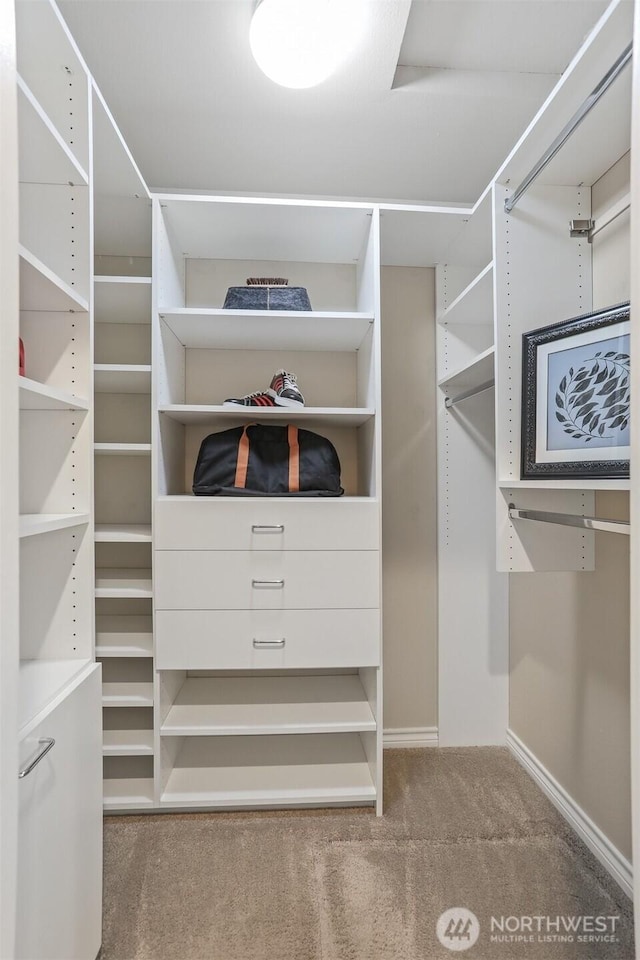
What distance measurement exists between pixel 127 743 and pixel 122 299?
1.65 meters

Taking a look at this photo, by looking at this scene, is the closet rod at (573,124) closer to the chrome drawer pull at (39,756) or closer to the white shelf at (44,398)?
the white shelf at (44,398)

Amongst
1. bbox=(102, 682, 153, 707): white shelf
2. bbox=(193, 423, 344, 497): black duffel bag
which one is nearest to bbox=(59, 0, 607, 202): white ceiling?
bbox=(193, 423, 344, 497): black duffel bag

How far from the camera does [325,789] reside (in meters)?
1.82

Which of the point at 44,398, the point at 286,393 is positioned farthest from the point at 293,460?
the point at 44,398

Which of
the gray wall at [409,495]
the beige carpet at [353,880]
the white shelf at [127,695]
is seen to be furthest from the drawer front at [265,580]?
the beige carpet at [353,880]

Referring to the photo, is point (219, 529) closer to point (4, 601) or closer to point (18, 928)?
point (4, 601)

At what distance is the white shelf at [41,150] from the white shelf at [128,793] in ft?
6.44

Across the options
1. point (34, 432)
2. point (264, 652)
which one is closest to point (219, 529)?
point (264, 652)

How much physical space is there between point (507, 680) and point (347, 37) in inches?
96.5

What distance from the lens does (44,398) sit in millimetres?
1121

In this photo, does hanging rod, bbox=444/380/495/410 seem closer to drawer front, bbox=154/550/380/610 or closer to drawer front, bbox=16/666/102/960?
drawer front, bbox=154/550/380/610

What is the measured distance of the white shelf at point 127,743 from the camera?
177cm

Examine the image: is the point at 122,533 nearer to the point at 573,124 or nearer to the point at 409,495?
the point at 409,495

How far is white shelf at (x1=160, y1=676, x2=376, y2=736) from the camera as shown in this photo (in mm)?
1775
